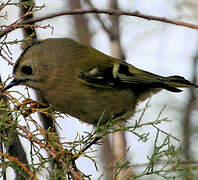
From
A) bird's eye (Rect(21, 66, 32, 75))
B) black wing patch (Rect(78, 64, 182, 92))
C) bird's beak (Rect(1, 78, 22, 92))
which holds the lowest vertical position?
bird's beak (Rect(1, 78, 22, 92))

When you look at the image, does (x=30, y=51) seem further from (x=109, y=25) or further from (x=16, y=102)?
(x=109, y=25)

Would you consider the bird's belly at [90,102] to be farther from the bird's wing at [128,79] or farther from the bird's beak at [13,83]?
the bird's beak at [13,83]

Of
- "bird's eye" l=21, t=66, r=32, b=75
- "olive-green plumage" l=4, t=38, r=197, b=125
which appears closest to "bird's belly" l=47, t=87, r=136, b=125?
"olive-green plumage" l=4, t=38, r=197, b=125

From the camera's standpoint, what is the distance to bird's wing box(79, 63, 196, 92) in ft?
8.66

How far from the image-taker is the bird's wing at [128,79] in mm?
2639

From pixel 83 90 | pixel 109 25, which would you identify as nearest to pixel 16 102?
pixel 83 90

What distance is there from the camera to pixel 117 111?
2656 mm

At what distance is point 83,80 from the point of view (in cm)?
254

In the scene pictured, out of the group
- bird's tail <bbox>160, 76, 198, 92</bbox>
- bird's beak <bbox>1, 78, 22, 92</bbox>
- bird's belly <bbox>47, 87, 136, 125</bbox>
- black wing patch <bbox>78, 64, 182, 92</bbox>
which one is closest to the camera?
bird's beak <bbox>1, 78, 22, 92</bbox>

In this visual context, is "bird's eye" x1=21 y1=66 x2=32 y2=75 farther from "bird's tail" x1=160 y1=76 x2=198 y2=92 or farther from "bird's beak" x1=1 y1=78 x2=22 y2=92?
"bird's tail" x1=160 y1=76 x2=198 y2=92

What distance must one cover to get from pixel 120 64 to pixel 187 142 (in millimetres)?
1460

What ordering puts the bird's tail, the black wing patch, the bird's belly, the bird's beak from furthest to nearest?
the bird's tail < the black wing patch < the bird's belly < the bird's beak

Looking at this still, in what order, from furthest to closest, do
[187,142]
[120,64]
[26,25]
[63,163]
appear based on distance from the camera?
[187,142]
[120,64]
[26,25]
[63,163]

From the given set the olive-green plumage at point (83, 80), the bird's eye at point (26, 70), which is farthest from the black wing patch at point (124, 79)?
the bird's eye at point (26, 70)
